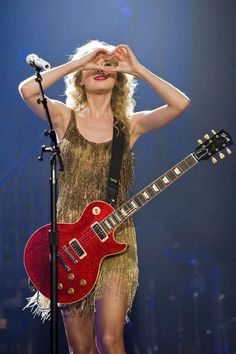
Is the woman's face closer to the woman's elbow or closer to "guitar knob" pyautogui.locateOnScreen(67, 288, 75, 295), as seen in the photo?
the woman's elbow

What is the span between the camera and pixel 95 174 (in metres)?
3.48

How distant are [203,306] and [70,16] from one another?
89.4 inches

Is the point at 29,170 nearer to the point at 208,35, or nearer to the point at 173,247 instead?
Answer: the point at 173,247

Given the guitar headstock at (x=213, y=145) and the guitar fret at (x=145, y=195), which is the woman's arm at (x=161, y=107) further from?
the guitar fret at (x=145, y=195)

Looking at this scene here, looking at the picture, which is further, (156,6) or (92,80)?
(156,6)

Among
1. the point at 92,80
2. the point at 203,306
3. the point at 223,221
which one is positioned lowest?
the point at 203,306

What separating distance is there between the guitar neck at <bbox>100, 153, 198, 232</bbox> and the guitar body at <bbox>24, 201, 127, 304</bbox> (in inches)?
1.3

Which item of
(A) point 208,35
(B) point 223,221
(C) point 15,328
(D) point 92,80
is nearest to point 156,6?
(A) point 208,35

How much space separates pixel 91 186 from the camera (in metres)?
3.46

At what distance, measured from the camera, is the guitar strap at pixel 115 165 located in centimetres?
343

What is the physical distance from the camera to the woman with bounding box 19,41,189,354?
3303 mm

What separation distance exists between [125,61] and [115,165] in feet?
1.90

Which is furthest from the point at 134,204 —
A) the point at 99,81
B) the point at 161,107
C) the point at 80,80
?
the point at 80,80

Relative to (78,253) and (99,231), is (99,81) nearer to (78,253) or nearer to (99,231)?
(99,231)
